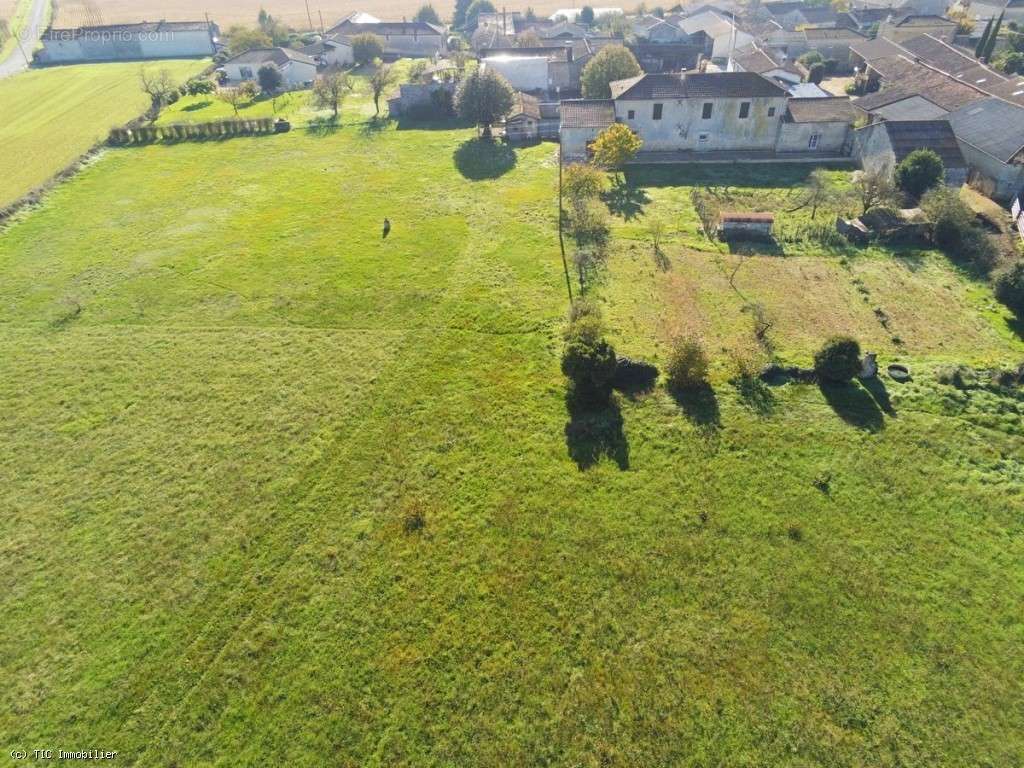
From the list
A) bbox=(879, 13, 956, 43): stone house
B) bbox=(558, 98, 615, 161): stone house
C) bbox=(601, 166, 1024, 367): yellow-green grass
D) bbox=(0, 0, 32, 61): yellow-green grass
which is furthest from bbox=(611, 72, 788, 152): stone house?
bbox=(0, 0, 32, 61): yellow-green grass

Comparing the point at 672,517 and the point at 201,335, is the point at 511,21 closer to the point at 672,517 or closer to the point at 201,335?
the point at 201,335

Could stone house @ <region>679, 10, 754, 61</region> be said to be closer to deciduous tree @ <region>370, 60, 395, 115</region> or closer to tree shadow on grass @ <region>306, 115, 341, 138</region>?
deciduous tree @ <region>370, 60, 395, 115</region>

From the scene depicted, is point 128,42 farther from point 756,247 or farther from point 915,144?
point 915,144

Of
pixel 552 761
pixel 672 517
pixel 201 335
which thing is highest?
pixel 201 335

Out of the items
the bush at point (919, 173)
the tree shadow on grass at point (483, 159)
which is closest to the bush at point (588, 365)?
the tree shadow on grass at point (483, 159)

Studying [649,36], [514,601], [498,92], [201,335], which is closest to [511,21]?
[649,36]
